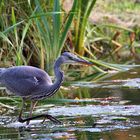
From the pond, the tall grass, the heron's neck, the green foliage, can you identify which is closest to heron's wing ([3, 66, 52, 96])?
the heron's neck

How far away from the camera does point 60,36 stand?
1155 cm

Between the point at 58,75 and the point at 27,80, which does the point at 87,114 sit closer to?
the point at 58,75

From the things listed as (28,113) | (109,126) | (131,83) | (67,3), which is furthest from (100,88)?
(67,3)

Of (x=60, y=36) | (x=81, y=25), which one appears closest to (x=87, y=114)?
(x=60, y=36)

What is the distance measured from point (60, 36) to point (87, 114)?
330 cm

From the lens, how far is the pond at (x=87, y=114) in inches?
285

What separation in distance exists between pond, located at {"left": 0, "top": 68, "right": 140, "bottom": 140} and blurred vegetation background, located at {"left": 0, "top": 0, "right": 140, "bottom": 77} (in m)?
0.85

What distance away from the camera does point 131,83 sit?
10.9 m

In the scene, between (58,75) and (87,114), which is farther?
(87,114)

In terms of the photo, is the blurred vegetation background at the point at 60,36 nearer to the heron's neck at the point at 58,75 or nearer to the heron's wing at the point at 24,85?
the heron's wing at the point at 24,85

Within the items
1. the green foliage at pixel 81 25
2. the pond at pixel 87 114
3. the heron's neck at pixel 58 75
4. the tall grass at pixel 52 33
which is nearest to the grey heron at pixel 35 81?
the heron's neck at pixel 58 75

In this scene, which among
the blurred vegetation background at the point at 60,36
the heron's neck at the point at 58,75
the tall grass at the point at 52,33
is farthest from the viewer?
the tall grass at the point at 52,33

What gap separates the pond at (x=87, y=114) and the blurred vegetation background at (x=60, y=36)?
0.85 metres

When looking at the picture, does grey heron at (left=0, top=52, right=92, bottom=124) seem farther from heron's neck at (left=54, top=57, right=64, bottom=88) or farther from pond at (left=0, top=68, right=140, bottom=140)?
pond at (left=0, top=68, right=140, bottom=140)
